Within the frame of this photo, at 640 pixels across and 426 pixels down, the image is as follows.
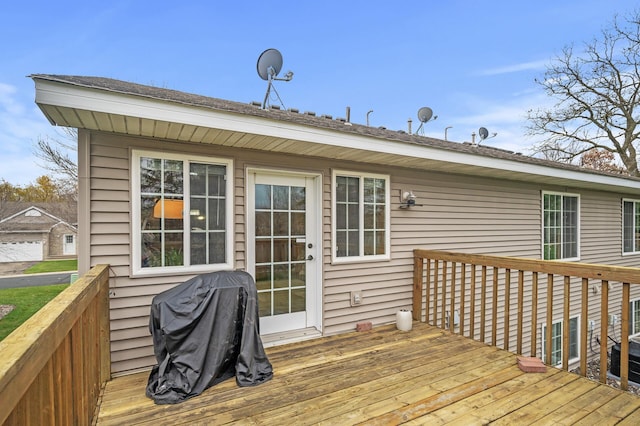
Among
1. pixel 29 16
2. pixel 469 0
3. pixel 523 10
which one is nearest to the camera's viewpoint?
pixel 469 0

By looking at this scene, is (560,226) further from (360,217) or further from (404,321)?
(360,217)

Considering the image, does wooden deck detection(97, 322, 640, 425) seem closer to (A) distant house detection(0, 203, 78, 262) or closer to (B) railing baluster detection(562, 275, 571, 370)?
(B) railing baluster detection(562, 275, 571, 370)

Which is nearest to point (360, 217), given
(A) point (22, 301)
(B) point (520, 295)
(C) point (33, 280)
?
(B) point (520, 295)

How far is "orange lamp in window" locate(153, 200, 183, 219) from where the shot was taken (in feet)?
9.50

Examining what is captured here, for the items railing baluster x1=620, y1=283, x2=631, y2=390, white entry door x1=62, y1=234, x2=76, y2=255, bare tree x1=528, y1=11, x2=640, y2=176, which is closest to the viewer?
railing baluster x1=620, y1=283, x2=631, y2=390

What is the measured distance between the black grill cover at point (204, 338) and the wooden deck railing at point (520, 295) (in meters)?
2.24

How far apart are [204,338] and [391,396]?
148 cm

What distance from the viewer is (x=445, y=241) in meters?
4.72

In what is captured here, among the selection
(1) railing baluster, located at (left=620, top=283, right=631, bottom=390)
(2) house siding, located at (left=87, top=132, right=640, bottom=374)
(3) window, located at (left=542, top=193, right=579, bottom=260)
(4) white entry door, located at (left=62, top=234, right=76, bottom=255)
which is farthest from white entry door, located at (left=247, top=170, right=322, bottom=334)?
(4) white entry door, located at (left=62, top=234, right=76, bottom=255)

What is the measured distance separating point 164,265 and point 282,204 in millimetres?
1333

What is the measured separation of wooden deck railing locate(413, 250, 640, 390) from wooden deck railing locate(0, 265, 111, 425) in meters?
3.18

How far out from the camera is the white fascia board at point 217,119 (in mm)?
2102

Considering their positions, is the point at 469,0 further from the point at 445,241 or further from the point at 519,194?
the point at 445,241

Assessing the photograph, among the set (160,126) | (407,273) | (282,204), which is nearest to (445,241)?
(407,273)
